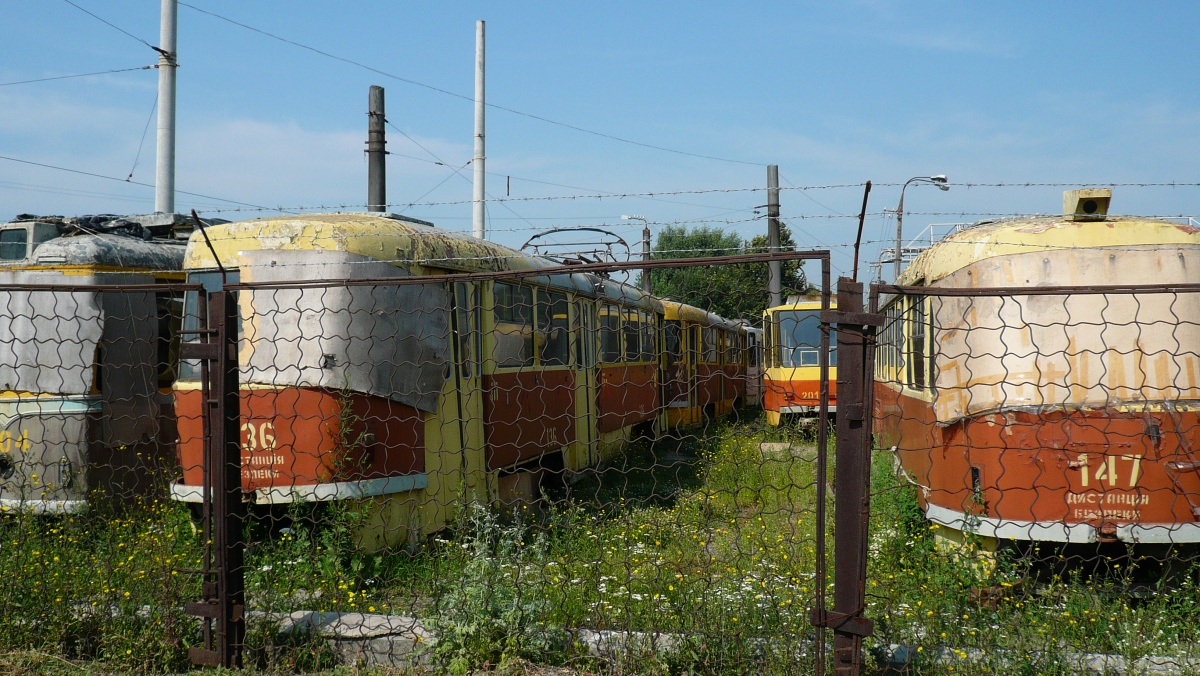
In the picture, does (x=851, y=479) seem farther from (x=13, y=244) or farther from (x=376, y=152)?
(x=376, y=152)

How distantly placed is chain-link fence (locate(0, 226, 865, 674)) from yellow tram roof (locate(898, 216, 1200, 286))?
64.8 inches

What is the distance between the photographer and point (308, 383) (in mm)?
6219

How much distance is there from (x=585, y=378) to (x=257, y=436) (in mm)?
5305

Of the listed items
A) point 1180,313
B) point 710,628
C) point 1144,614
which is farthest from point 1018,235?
point 710,628

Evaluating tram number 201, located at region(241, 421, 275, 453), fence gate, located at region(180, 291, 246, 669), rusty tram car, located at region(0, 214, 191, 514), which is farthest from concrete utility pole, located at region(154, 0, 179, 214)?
fence gate, located at region(180, 291, 246, 669)

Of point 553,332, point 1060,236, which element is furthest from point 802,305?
point 1060,236

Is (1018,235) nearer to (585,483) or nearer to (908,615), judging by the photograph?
(908,615)

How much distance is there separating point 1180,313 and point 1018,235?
1035 millimetres

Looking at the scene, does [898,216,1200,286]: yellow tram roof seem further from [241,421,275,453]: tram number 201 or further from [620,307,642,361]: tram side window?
[620,307,642,361]: tram side window

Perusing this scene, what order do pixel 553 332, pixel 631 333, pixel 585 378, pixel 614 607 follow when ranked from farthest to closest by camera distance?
pixel 631 333 → pixel 585 378 → pixel 553 332 → pixel 614 607

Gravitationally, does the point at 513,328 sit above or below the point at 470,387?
above

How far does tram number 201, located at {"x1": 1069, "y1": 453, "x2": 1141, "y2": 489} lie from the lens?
17.4 feet

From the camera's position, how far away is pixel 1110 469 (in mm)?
5344

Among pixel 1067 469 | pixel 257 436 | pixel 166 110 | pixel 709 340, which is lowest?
pixel 1067 469
